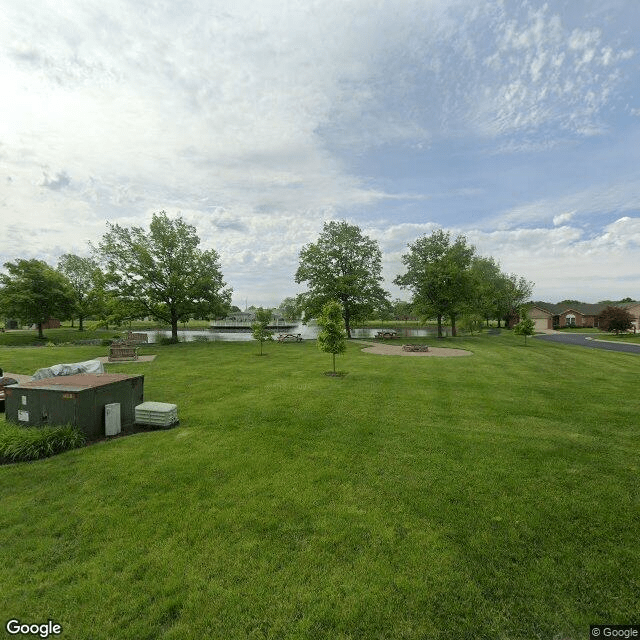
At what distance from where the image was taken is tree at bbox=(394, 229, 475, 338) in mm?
41188

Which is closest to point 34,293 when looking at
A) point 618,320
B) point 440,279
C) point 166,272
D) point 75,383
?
point 166,272

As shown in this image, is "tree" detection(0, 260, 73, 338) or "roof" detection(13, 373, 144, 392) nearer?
"roof" detection(13, 373, 144, 392)

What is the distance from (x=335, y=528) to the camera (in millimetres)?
5641

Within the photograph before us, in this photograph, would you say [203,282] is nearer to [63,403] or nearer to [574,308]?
[63,403]

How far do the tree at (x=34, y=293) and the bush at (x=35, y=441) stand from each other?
40.6 metres

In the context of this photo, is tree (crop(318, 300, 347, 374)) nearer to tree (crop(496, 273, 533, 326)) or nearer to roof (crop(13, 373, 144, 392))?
roof (crop(13, 373, 144, 392))

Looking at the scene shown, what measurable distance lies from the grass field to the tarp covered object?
5.31m

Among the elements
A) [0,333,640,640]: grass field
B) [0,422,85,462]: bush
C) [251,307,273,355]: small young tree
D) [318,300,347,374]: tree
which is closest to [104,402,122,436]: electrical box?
[0,422,85,462]: bush

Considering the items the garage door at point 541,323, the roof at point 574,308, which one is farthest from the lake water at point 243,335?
the roof at point 574,308

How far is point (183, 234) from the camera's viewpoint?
37.2m

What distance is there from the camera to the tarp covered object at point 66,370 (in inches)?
491

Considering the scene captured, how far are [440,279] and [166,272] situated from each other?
31.6 m

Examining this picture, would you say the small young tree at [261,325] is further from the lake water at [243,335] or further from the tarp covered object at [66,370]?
the tarp covered object at [66,370]

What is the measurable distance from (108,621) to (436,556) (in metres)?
4.37
